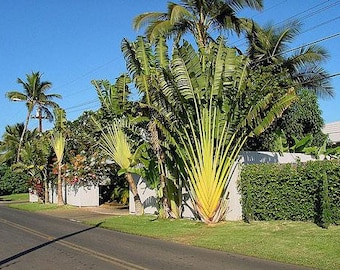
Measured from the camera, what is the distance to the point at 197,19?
2172cm

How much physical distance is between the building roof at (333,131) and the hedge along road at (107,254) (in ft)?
73.5

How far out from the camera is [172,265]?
9633 mm

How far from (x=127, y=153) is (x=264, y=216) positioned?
26.7 ft

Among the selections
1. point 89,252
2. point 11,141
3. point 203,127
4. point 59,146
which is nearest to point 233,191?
point 203,127

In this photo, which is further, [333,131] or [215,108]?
[333,131]

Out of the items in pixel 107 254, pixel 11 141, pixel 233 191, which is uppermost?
pixel 11 141

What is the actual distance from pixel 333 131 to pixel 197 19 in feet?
57.1

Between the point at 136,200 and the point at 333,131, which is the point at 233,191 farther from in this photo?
the point at 333,131

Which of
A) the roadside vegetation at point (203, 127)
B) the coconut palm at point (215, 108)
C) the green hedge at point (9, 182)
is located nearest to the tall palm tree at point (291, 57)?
the roadside vegetation at point (203, 127)

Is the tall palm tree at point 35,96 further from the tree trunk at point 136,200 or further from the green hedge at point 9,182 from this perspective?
the tree trunk at point 136,200

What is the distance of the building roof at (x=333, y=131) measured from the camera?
109 feet

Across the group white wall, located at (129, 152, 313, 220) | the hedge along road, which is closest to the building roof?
white wall, located at (129, 152, 313, 220)

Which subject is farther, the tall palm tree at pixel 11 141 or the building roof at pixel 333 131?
the tall palm tree at pixel 11 141

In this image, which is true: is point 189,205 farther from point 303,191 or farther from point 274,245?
point 274,245
